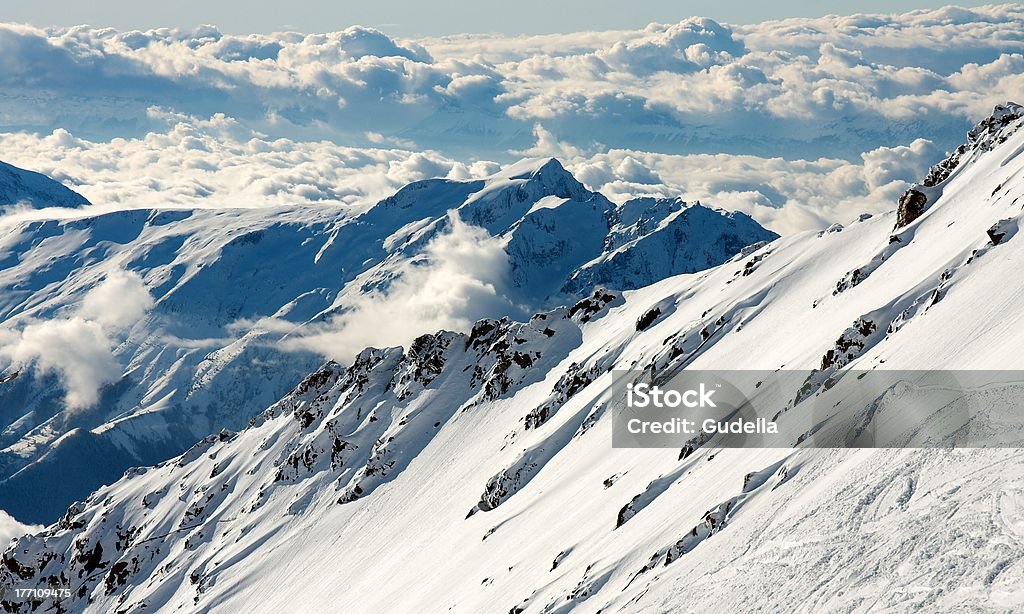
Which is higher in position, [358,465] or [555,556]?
[555,556]

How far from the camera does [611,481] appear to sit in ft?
209

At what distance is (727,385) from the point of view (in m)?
70.2

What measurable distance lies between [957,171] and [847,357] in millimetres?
40620

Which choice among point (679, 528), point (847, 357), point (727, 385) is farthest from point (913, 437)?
point (727, 385)

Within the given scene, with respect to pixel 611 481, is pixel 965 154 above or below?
above

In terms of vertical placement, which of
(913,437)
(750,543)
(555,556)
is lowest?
(555,556)

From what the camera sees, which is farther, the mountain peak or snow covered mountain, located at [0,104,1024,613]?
the mountain peak

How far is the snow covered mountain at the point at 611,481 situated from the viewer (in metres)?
31.8

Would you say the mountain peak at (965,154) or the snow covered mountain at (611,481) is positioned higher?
the mountain peak at (965,154)

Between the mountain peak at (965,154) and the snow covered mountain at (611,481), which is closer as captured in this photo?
the snow covered mountain at (611,481)

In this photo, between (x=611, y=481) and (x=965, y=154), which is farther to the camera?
(x=965, y=154)

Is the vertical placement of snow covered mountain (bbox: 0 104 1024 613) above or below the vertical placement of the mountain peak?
below

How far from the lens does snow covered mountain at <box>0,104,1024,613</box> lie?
31.8 meters

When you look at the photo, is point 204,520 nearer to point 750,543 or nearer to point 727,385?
point 727,385
